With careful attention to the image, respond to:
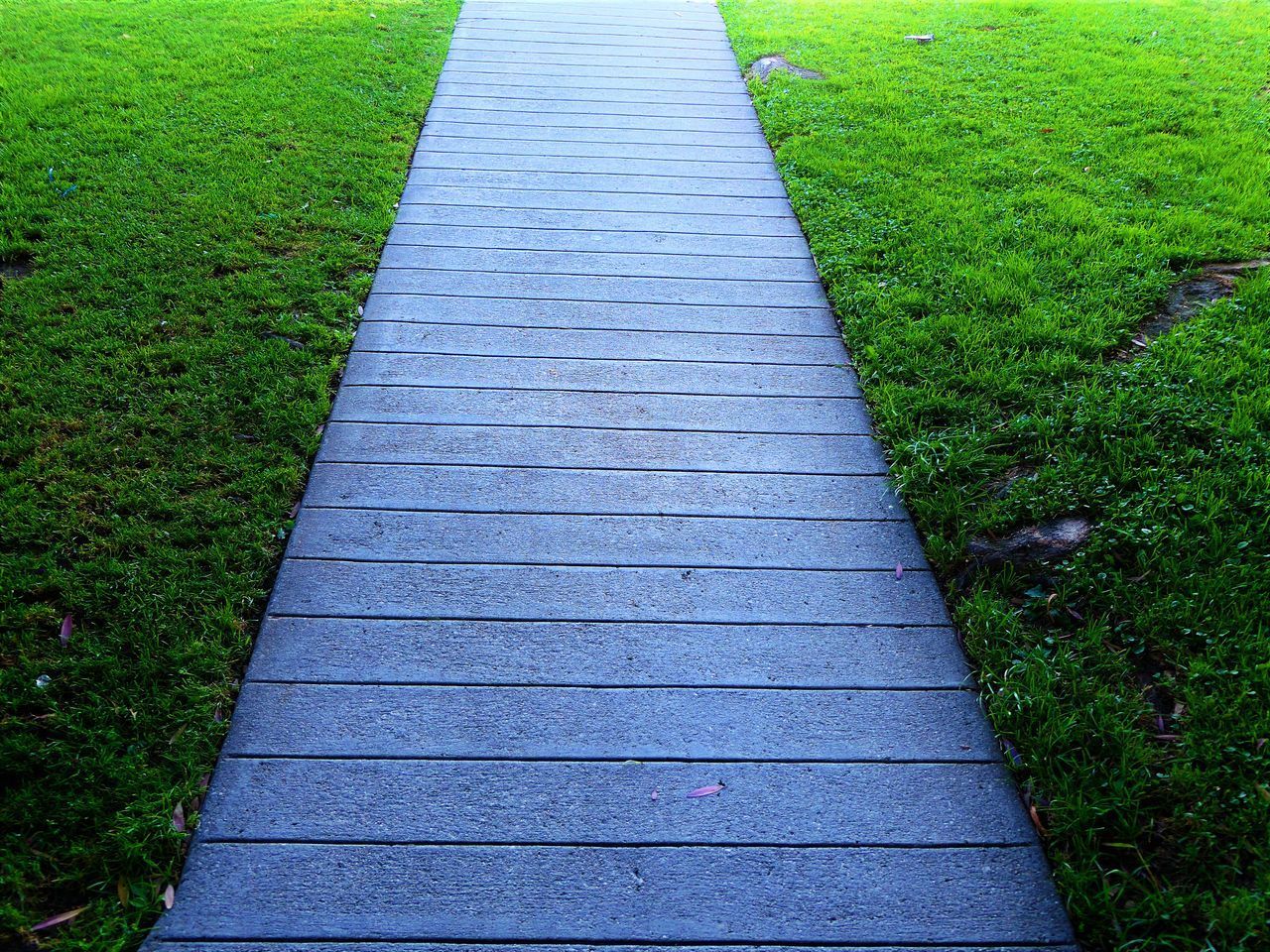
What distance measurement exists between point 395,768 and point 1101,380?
269cm

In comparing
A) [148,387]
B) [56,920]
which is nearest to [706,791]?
[56,920]

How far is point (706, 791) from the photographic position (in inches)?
81.9

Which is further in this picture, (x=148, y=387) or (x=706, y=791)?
(x=148, y=387)

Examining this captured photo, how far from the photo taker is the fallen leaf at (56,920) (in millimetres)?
1765

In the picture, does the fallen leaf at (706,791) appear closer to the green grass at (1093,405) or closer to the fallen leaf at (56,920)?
the green grass at (1093,405)

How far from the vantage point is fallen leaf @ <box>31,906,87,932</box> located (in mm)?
1765

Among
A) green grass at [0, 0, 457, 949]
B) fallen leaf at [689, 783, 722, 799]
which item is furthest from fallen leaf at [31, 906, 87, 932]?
fallen leaf at [689, 783, 722, 799]

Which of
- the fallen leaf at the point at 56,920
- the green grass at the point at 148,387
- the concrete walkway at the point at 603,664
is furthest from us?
the green grass at the point at 148,387

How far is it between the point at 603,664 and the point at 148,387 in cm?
202

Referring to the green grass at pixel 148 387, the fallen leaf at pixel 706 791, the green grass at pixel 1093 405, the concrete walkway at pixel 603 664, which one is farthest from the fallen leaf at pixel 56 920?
the green grass at pixel 1093 405

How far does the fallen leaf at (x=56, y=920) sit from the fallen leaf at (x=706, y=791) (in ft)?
4.25

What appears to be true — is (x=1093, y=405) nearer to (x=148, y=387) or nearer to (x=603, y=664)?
(x=603, y=664)

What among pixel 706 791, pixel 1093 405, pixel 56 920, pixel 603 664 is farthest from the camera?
pixel 1093 405

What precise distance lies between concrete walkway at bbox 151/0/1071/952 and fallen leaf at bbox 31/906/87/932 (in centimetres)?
19
